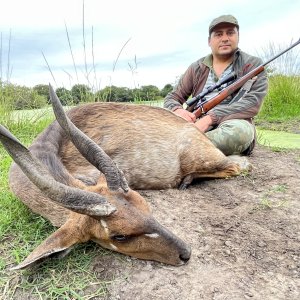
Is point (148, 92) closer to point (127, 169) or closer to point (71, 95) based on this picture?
point (71, 95)

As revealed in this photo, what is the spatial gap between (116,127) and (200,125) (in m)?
1.54

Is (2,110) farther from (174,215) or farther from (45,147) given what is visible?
(174,215)

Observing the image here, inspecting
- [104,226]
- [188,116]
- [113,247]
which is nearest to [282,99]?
[188,116]

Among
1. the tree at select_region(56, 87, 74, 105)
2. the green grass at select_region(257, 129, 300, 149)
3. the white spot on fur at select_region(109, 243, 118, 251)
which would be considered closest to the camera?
the white spot on fur at select_region(109, 243, 118, 251)

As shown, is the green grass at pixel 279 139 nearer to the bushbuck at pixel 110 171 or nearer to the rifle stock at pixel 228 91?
the rifle stock at pixel 228 91

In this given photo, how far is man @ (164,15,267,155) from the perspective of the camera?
18.9ft

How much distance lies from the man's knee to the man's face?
47.1 inches

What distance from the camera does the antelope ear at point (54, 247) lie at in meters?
2.88

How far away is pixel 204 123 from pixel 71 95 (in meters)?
3.66

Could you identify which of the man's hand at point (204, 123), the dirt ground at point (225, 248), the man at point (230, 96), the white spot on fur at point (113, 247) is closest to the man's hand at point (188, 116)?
the man at point (230, 96)

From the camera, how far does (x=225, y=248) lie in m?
3.38

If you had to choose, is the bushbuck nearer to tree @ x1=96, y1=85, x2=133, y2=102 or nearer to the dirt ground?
the dirt ground

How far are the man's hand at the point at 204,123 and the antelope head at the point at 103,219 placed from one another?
9.33ft

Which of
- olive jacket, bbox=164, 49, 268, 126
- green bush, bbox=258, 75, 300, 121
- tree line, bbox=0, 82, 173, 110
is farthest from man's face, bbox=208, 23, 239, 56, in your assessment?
green bush, bbox=258, 75, 300, 121
